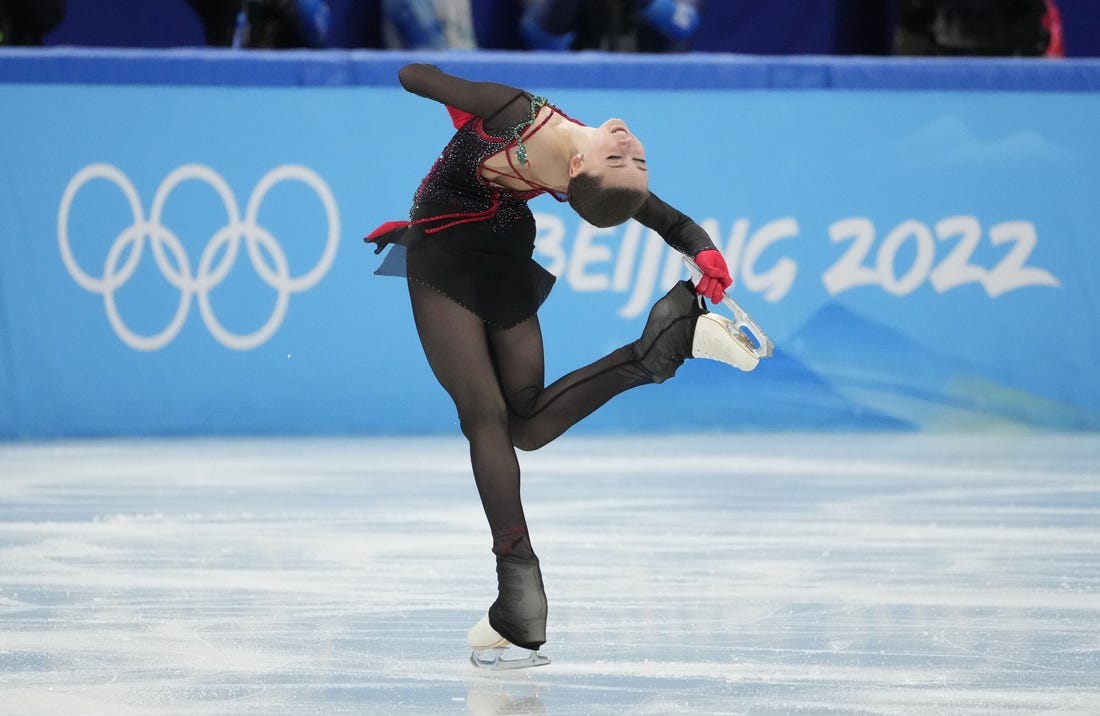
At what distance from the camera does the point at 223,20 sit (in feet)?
28.6

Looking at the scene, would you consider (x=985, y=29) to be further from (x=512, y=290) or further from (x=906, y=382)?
(x=512, y=290)

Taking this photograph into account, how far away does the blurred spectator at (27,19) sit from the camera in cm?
827

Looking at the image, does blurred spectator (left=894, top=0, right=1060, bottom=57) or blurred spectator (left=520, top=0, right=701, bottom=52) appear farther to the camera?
blurred spectator (left=520, top=0, right=701, bottom=52)

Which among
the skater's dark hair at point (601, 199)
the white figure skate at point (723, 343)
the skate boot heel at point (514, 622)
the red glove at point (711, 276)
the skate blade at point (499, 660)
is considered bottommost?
the skate blade at point (499, 660)

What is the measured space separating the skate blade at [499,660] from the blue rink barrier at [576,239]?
4491 millimetres

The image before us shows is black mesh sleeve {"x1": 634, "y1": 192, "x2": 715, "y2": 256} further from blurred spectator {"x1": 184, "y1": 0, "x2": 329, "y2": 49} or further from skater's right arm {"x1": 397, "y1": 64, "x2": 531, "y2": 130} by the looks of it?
blurred spectator {"x1": 184, "y1": 0, "x2": 329, "y2": 49}

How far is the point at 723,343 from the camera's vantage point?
3.35 m

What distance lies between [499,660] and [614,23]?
6.44 metres

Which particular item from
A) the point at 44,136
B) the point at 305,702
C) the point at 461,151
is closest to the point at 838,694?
the point at 305,702

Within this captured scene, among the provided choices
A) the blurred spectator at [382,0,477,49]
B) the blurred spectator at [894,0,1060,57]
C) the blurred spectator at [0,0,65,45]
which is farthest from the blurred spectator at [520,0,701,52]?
the blurred spectator at [0,0,65,45]

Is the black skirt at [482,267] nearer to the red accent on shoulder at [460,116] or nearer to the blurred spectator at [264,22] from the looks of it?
the red accent on shoulder at [460,116]

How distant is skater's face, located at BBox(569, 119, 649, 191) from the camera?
327cm

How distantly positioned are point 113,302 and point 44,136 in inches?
32.7

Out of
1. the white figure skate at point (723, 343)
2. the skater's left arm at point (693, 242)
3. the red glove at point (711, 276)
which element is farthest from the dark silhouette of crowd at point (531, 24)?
the white figure skate at point (723, 343)
